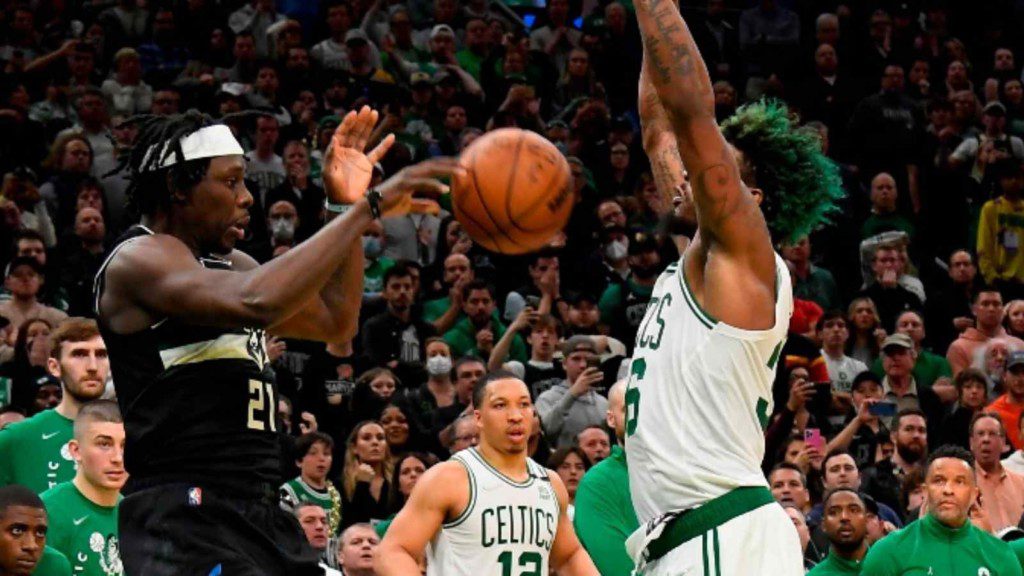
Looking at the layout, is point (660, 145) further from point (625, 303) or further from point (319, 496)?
point (625, 303)

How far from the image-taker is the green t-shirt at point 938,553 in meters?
9.02

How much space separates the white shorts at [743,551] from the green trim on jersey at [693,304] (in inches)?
20.8

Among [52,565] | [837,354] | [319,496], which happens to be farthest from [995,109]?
[52,565]

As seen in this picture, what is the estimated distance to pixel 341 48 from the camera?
17.0 meters

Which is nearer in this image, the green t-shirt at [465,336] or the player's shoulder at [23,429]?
the player's shoulder at [23,429]

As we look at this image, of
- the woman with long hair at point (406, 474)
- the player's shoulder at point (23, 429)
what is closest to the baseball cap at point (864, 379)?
the woman with long hair at point (406, 474)

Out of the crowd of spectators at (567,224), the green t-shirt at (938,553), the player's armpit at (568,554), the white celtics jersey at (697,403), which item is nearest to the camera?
the white celtics jersey at (697,403)

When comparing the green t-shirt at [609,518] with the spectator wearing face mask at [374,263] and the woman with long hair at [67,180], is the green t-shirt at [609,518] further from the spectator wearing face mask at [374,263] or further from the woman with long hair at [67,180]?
the woman with long hair at [67,180]

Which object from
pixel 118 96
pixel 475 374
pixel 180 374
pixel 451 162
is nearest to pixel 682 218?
pixel 451 162

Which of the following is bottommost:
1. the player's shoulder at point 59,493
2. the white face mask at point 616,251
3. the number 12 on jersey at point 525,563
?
the white face mask at point 616,251

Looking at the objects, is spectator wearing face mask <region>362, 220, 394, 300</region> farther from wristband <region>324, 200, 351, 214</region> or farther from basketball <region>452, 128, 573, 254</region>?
wristband <region>324, 200, 351, 214</region>

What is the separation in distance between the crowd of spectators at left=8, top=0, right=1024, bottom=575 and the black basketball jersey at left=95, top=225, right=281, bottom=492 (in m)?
4.31

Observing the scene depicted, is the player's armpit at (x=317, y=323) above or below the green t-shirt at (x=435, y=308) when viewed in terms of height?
above

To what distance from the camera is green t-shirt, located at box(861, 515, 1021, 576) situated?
902 cm
